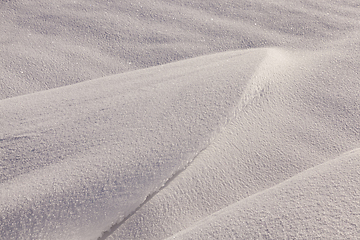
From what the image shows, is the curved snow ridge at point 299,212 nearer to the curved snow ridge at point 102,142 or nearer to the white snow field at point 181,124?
the white snow field at point 181,124

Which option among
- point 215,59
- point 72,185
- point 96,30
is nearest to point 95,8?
point 96,30

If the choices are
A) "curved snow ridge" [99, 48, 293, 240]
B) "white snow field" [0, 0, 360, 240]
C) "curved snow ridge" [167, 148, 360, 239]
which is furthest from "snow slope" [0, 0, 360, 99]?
"curved snow ridge" [167, 148, 360, 239]

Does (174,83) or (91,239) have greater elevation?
(174,83)

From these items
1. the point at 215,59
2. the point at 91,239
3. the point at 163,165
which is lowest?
the point at 91,239

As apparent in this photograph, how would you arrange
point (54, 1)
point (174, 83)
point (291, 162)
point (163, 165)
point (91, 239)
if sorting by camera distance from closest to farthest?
point (91, 239) → point (163, 165) → point (291, 162) → point (174, 83) → point (54, 1)

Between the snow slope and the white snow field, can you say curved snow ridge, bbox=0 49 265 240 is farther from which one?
the snow slope

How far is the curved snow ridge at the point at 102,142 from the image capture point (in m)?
0.93

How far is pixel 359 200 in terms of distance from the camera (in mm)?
830

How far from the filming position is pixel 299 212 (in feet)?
2.74

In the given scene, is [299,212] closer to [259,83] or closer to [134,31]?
[259,83]

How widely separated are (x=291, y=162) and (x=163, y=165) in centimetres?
49

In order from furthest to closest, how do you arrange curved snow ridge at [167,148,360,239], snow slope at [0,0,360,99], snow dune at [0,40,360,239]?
1. snow slope at [0,0,360,99]
2. snow dune at [0,40,360,239]
3. curved snow ridge at [167,148,360,239]

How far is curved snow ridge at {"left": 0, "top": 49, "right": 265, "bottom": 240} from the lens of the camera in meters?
0.93

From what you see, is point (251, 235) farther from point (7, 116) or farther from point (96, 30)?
point (96, 30)
